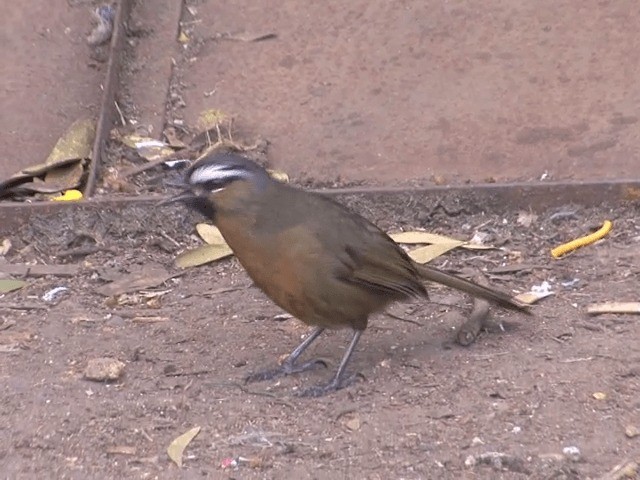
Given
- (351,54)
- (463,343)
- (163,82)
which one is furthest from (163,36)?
(463,343)

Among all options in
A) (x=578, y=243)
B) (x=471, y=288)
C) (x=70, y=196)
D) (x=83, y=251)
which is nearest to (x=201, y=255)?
(x=83, y=251)

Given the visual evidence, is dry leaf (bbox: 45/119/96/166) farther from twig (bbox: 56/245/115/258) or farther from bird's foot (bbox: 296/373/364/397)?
bird's foot (bbox: 296/373/364/397)

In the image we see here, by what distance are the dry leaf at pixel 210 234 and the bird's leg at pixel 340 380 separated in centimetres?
129

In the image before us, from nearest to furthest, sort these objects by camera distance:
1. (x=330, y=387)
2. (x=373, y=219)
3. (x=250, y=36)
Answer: (x=330, y=387) → (x=373, y=219) → (x=250, y=36)

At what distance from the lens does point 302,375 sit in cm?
546

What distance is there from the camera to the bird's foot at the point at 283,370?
5.33 m

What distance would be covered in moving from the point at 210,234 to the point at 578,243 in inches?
73.2

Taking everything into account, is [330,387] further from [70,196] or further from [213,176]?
[70,196]

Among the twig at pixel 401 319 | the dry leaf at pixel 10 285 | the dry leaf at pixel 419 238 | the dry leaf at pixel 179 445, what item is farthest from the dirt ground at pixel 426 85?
the dry leaf at pixel 179 445

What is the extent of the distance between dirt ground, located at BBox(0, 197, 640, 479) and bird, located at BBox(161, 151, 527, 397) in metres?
0.24

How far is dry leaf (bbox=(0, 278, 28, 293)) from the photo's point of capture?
623 centimetres

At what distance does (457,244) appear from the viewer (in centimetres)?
641

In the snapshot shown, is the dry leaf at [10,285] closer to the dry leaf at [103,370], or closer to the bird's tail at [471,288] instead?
the dry leaf at [103,370]

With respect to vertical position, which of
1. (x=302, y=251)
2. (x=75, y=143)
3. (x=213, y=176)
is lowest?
(x=75, y=143)
